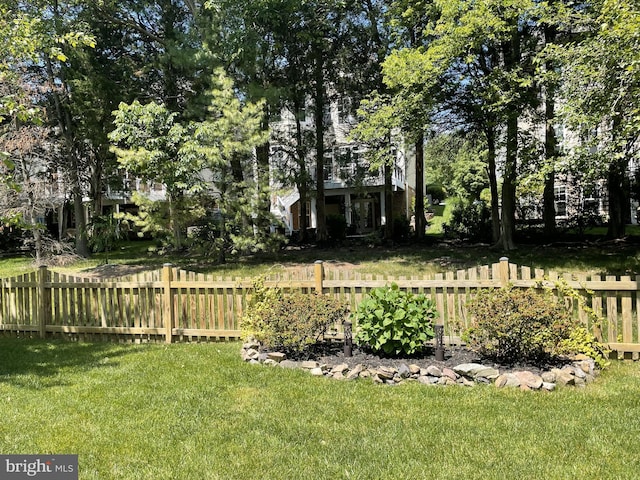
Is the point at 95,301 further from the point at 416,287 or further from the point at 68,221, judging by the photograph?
the point at 68,221

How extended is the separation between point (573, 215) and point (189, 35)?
1747cm

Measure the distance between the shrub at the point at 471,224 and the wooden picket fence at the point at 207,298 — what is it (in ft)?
43.5

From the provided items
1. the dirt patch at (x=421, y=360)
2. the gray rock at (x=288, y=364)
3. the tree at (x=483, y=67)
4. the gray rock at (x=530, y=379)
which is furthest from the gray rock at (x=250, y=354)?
the tree at (x=483, y=67)

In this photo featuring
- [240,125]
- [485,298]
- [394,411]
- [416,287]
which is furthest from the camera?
[240,125]

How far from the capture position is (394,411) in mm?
4188

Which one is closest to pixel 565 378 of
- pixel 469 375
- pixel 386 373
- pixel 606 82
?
pixel 469 375

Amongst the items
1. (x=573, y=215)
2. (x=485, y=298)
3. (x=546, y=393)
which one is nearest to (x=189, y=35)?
(x=485, y=298)

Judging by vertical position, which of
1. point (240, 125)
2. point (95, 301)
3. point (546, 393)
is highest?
point (240, 125)

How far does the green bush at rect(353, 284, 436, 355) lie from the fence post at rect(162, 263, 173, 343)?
3.12 meters

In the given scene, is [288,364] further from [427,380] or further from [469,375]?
[469,375]

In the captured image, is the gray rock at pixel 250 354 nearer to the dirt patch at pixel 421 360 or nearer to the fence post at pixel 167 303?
the dirt patch at pixel 421 360

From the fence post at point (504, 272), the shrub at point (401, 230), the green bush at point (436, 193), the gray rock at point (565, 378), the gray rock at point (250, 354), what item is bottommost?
the gray rock at point (565, 378)

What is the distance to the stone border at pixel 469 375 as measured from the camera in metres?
4.77

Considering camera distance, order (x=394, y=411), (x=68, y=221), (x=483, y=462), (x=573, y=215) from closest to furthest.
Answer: (x=483, y=462)
(x=394, y=411)
(x=573, y=215)
(x=68, y=221)
